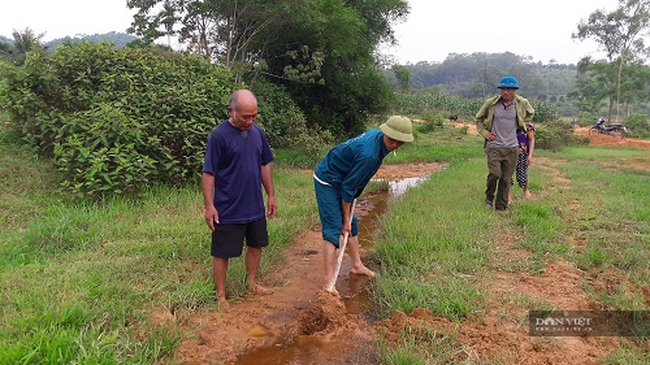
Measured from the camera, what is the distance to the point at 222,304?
3291mm

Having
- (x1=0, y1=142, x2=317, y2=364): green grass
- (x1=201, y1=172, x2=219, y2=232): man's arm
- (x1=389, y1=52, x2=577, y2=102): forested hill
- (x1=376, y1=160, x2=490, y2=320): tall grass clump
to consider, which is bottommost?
(x1=376, y1=160, x2=490, y2=320): tall grass clump

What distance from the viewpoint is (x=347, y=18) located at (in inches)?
463

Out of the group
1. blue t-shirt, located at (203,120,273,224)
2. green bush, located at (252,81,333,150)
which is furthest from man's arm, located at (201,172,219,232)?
green bush, located at (252,81,333,150)

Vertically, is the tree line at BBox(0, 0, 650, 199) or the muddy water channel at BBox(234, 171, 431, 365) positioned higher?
the tree line at BBox(0, 0, 650, 199)

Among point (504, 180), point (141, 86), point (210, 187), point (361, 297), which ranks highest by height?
point (141, 86)

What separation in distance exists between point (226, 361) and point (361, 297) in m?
1.38

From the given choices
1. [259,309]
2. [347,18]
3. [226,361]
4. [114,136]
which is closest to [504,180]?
[259,309]

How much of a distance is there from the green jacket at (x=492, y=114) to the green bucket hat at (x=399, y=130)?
287cm

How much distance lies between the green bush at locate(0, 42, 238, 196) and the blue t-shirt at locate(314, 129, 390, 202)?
295 centimetres

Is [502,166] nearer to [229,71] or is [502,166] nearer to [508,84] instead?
[508,84]

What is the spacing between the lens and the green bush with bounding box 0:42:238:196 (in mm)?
5508

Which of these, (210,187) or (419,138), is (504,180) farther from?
(419,138)

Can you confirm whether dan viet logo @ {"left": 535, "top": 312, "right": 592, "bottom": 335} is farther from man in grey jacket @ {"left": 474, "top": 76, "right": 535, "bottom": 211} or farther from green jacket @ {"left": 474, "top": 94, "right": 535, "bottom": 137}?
green jacket @ {"left": 474, "top": 94, "right": 535, "bottom": 137}

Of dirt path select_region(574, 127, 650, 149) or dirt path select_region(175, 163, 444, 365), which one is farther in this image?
dirt path select_region(574, 127, 650, 149)
